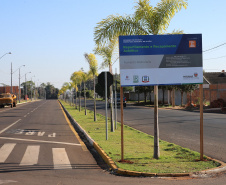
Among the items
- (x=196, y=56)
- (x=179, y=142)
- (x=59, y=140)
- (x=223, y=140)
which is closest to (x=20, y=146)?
(x=59, y=140)

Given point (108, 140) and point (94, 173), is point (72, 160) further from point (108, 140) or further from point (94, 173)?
→ point (108, 140)

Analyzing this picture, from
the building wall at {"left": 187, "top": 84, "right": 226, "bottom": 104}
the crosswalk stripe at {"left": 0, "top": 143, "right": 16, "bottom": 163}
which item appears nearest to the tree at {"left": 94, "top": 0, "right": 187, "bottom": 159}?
the crosswalk stripe at {"left": 0, "top": 143, "right": 16, "bottom": 163}

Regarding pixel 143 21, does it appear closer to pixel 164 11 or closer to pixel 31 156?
pixel 164 11

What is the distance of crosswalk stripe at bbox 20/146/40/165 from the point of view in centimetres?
929

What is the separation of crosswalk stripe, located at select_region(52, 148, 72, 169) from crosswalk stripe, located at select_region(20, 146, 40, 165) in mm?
563

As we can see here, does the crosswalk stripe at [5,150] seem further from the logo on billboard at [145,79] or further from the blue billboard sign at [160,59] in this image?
the logo on billboard at [145,79]

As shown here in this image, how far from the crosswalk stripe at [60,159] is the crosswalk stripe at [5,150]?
1.44 m

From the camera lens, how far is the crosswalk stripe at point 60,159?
8.82 m

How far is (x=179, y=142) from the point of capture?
1315 cm

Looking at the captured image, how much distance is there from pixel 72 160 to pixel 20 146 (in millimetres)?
3424

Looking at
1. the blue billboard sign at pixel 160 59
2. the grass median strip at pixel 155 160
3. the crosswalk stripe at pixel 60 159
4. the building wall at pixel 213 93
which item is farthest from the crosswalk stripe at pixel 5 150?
the building wall at pixel 213 93

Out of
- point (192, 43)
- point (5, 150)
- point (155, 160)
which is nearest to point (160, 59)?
point (192, 43)

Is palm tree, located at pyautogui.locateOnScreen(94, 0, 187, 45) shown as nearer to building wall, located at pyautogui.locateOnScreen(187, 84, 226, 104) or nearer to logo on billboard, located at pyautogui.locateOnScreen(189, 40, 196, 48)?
logo on billboard, located at pyautogui.locateOnScreen(189, 40, 196, 48)

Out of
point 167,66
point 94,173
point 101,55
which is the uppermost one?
point 101,55
